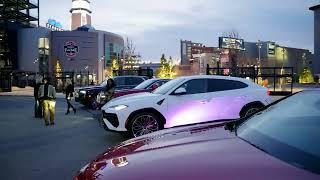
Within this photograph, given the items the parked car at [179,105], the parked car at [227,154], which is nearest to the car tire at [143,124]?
the parked car at [179,105]

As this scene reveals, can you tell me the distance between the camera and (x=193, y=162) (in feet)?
8.79

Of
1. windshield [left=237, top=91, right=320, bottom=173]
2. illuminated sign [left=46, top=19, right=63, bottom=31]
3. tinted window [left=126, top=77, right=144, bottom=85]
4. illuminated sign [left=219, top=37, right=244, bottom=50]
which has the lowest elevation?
tinted window [left=126, top=77, right=144, bottom=85]

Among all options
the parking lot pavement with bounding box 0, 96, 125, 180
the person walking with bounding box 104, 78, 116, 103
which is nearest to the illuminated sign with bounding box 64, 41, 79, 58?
the person walking with bounding box 104, 78, 116, 103

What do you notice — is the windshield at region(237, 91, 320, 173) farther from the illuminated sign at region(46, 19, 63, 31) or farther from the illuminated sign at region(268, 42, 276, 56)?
the illuminated sign at region(46, 19, 63, 31)

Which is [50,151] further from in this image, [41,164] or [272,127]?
[272,127]

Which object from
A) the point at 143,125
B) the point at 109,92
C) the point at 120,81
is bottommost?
the point at 143,125

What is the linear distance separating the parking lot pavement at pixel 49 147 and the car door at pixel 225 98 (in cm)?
235

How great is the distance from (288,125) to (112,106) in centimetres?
799

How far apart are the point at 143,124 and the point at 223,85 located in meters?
2.36

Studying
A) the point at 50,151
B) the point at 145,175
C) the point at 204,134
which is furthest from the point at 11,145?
the point at 145,175

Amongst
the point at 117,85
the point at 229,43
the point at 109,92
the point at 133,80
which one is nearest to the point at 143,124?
the point at 109,92

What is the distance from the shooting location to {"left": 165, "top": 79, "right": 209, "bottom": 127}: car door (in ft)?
36.8

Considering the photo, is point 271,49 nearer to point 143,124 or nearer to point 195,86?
point 195,86

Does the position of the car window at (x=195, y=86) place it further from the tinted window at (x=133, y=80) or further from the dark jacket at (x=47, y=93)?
the tinted window at (x=133, y=80)
